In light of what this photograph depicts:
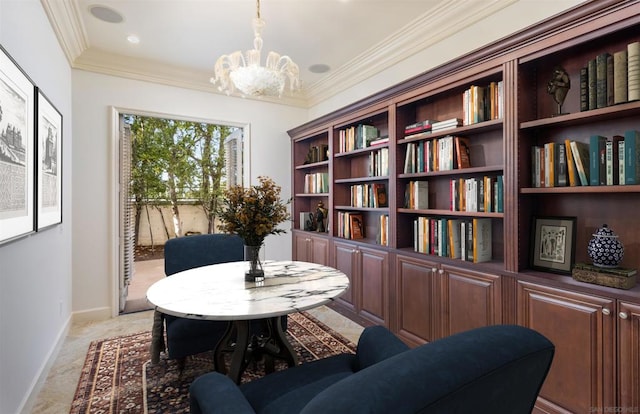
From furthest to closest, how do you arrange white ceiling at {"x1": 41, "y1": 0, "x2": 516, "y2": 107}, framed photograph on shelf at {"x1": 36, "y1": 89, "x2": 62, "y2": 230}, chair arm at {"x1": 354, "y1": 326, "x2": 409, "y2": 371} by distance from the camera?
white ceiling at {"x1": 41, "y1": 0, "x2": 516, "y2": 107} → framed photograph on shelf at {"x1": 36, "y1": 89, "x2": 62, "y2": 230} → chair arm at {"x1": 354, "y1": 326, "x2": 409, "y2": 371}

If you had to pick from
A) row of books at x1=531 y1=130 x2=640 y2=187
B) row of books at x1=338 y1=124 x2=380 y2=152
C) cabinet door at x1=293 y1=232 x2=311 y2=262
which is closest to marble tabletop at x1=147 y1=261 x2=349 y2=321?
row of books at x1=531 y1=130 x2=640 y2=187

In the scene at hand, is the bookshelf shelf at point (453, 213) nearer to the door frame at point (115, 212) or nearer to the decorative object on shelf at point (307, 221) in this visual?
the decorative object on shelf at point (307, 221)

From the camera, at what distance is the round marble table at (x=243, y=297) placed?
4.96 feet

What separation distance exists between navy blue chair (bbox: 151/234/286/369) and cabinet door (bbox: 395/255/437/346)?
1007mm

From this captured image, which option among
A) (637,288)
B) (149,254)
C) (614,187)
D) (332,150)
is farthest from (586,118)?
(149,254)

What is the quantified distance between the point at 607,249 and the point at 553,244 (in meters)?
0.30

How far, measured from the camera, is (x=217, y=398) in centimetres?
107

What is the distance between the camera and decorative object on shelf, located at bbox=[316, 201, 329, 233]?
402 centimetres

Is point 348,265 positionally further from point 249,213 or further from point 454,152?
point 249,213

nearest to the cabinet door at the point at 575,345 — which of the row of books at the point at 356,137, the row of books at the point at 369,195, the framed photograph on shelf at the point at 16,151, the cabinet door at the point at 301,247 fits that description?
the row of books at the point at 369,195

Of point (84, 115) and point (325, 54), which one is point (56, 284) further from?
point (325, 54)

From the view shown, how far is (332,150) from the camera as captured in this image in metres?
3.71

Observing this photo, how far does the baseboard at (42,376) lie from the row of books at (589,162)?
3.34 metres

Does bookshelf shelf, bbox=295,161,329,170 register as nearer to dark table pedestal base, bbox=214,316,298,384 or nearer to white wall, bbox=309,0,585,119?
white wall, bbox=309,0,585,119
